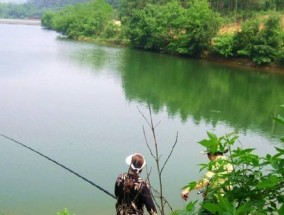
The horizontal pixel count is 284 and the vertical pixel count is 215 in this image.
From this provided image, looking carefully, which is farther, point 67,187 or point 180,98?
point 180,98

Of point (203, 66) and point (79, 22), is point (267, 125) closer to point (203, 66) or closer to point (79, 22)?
point (203, 66)

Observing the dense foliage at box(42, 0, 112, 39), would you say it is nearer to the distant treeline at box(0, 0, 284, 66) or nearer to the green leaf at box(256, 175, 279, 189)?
the distant treeline at box(0, 0, 284, 66)

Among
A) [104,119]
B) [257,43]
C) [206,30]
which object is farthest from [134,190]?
[206,30]

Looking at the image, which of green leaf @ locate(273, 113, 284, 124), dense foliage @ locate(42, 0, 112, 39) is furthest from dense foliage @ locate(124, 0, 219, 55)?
green leaf @ locate(273, 113, 284, 124)

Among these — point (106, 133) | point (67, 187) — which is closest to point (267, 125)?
point (106, 133)

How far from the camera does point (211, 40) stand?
30156mm

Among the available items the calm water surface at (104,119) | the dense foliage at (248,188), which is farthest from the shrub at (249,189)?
the calm water surface at (104,119)

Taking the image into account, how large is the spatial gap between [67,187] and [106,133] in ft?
11.7

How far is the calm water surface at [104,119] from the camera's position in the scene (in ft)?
22.9

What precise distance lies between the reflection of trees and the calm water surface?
0.04 m

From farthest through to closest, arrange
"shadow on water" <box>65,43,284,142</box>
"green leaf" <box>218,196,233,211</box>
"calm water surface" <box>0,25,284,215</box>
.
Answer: "shadow on water" <box>65,43,284,142</box>, "calm water surface" <box>0,25,284,215</box>, "green leaf" <box>218,196,233,211</box>

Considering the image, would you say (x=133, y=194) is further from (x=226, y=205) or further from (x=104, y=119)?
(x=104, y=119)

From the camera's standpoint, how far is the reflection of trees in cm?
1366

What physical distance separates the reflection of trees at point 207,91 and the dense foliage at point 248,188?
9.34m
